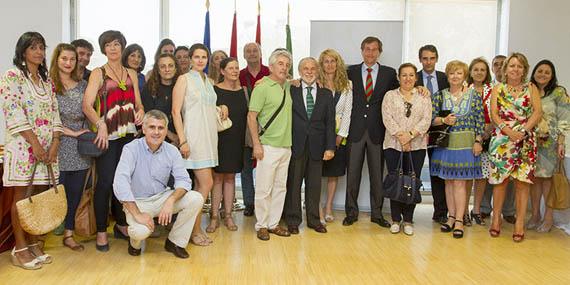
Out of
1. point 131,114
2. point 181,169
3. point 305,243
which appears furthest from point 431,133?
point 131,114

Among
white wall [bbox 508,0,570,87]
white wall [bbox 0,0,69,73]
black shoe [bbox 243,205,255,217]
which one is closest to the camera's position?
black shoe [bbox 243,205,255,217]

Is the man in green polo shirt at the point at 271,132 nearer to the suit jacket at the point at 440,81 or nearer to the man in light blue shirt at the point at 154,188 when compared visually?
the man in light blue shirt at the point at 154,188

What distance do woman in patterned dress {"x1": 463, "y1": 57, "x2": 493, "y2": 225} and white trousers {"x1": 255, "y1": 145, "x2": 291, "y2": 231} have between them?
1.71 meters

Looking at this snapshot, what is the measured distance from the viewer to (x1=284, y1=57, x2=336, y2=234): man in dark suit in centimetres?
427

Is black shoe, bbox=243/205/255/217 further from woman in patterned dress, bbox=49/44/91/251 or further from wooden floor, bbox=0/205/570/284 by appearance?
woman in patterned dress, bbox=49/44/91/251

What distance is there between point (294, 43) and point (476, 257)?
3.43 metres

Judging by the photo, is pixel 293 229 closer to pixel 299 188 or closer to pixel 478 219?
pixel 299 188

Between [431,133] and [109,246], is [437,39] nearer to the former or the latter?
[431,133]

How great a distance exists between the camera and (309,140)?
4.31 meters

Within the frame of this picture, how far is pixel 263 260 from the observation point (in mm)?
3631

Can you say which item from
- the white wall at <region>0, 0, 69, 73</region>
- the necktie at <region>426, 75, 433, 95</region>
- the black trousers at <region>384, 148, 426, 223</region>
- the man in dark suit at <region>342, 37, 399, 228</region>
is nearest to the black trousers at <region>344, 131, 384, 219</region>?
the man in dark suit at <region>342, 37, 399, 228</region>

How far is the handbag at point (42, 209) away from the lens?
3.21m

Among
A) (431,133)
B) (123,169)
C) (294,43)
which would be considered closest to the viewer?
→ (123,169)

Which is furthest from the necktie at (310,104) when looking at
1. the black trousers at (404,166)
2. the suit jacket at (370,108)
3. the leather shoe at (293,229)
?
the leather shoe at (293,229)
